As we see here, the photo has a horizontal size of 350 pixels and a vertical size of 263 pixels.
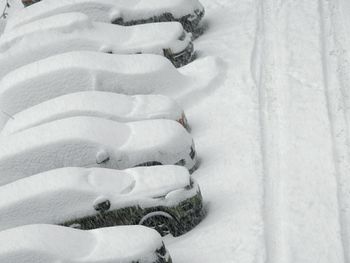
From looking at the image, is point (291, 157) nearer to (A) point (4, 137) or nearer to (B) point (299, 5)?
(A) point (4, 137)

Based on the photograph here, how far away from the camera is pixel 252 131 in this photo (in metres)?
10.3

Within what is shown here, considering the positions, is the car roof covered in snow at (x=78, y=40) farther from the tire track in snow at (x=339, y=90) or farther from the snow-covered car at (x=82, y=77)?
the tire track in snow at (x=339, y=90)

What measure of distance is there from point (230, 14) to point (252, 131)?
16.8ft

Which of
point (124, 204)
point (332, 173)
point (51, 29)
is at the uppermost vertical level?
point (51, 29)

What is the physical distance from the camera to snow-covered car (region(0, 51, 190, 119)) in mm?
11148

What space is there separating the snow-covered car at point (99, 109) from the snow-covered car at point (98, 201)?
69.4 inches

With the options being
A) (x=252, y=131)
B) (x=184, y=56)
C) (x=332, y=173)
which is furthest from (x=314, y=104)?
(x=184, y=56)

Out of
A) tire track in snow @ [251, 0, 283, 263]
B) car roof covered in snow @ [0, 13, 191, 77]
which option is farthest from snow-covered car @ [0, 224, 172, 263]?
car roof covered in snow @ [0, 13, 191, 77]

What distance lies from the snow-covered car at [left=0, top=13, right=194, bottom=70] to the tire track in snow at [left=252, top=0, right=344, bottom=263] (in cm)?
169

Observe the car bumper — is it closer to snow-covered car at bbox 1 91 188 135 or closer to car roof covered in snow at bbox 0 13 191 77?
car roof covered in snow at bbox 0 13 191 77

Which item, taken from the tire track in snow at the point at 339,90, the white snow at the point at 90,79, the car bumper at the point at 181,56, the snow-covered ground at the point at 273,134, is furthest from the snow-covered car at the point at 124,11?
the tire track in snow at the point at 339,90

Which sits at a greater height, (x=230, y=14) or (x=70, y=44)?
(x=70, y=44)

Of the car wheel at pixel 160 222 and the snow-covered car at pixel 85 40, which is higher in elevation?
the snow-covered car at pixel 85 40

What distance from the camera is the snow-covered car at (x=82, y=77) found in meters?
11.1
